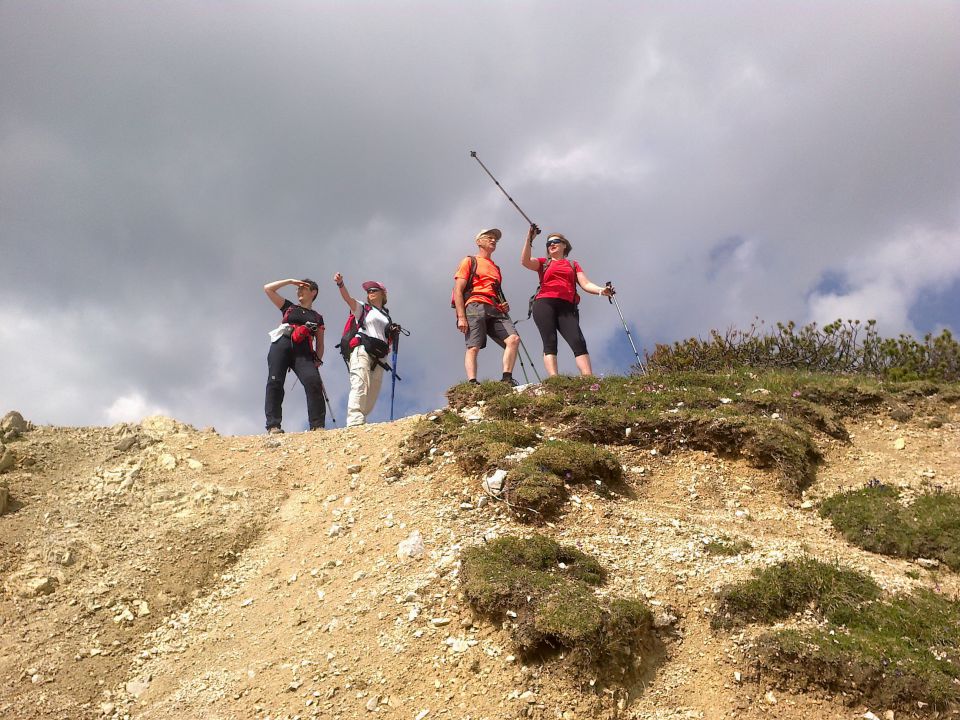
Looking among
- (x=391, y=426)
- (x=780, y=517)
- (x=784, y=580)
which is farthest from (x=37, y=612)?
(x=780, y=517)

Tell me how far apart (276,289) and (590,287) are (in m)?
6.31

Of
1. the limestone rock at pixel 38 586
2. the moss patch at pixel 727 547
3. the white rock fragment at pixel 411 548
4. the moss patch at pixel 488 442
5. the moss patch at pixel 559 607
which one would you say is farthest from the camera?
the moss patch at pixel 488 442

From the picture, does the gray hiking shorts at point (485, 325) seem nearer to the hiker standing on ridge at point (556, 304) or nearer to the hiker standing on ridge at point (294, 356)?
the hiker standing on ridge at point (556, 304)

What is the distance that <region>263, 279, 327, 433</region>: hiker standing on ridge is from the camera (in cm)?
1228

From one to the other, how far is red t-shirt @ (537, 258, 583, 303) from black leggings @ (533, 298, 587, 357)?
13 centimetres

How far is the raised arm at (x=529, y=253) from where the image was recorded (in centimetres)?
1255

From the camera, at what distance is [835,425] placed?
32.2 ft

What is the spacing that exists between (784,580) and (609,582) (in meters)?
1.69

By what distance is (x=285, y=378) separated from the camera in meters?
12.6

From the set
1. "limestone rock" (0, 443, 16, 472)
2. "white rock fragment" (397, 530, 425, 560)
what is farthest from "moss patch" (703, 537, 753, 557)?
"limestone rock" (0, 443, 16, 472)

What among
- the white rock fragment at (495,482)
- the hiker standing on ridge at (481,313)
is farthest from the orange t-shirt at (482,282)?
the white rock fragment at (495,482)

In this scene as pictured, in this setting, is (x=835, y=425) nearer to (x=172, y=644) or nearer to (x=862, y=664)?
(x=862, y=664)

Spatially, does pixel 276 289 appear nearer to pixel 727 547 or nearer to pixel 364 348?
pixel 364 348

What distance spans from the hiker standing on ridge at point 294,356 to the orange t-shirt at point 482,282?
3168mm
